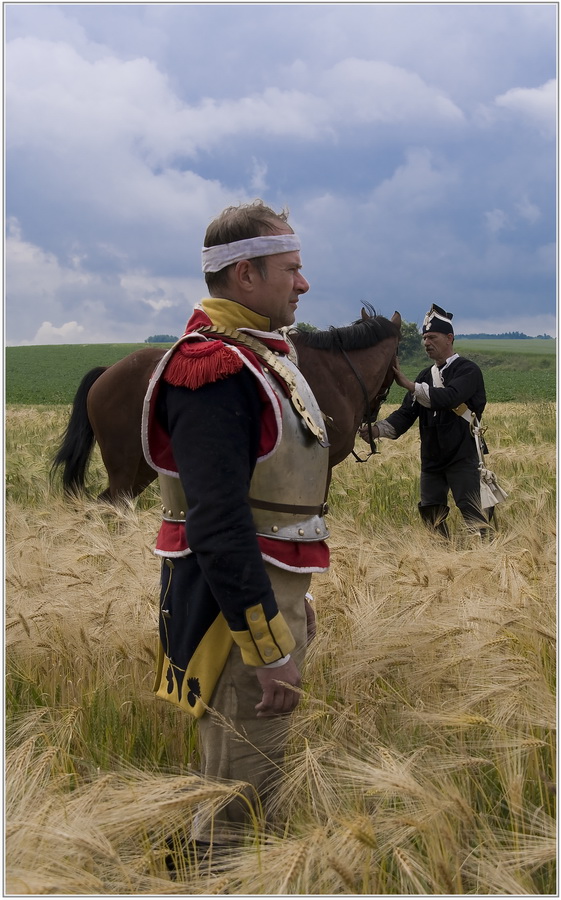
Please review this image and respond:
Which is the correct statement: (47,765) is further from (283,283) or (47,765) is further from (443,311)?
(443,311)

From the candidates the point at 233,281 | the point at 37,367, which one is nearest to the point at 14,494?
the point at 233,281

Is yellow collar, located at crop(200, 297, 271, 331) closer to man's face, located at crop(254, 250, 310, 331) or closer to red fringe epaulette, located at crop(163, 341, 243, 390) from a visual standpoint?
man's face, located at crop(254, 250, 310, 331)

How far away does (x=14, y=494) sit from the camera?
831cm

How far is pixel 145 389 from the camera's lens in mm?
6719

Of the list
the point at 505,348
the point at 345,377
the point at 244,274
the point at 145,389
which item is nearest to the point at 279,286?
the point at 244,274

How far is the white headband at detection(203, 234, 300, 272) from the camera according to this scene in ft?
7.13

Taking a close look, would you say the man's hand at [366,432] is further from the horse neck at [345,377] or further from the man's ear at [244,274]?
the man's ear at [244,274]

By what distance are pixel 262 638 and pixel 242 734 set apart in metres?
0.36

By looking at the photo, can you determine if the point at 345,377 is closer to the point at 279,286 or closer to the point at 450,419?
the point at 450,419

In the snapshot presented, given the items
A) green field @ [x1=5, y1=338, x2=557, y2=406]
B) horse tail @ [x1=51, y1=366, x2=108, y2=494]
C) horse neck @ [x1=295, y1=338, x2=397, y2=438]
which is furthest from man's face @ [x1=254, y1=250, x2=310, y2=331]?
green field @ [x1=5, y1=338, x2=557, y2=406]

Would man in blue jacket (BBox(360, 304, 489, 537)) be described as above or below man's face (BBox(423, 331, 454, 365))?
below

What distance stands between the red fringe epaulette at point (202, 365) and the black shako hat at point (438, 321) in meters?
4.18

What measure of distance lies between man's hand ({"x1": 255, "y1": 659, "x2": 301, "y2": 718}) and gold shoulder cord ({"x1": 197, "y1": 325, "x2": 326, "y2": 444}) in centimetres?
61

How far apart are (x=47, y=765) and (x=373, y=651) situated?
3.57ft
